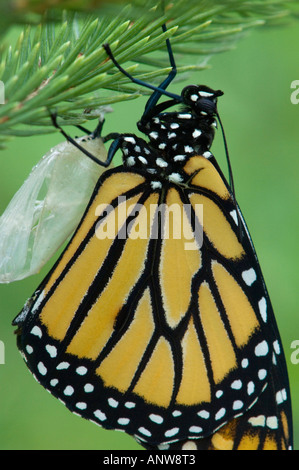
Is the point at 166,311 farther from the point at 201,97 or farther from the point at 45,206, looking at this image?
the point at 201,97

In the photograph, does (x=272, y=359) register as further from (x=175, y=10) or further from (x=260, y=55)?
(x=260, y=55)

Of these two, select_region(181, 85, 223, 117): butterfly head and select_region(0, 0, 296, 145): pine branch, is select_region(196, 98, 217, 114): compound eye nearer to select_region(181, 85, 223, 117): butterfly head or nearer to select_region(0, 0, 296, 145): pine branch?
select_region(181, 85, 223, 117): butterfly head

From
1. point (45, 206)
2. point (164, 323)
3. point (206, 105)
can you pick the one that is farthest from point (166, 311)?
point (206, 105)

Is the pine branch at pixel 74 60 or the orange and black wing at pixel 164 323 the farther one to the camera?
the orange and black wing at pixel 164 323

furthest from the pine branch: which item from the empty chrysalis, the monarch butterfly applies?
the monarch butterfly

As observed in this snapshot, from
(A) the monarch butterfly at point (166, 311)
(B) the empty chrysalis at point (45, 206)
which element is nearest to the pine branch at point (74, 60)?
(B) the empty chrysalis at point (45, 206)

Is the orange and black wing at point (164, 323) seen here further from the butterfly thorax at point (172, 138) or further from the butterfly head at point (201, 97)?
the butterfly head at point (201, 97)

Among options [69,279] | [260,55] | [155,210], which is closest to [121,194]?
[155,210]
